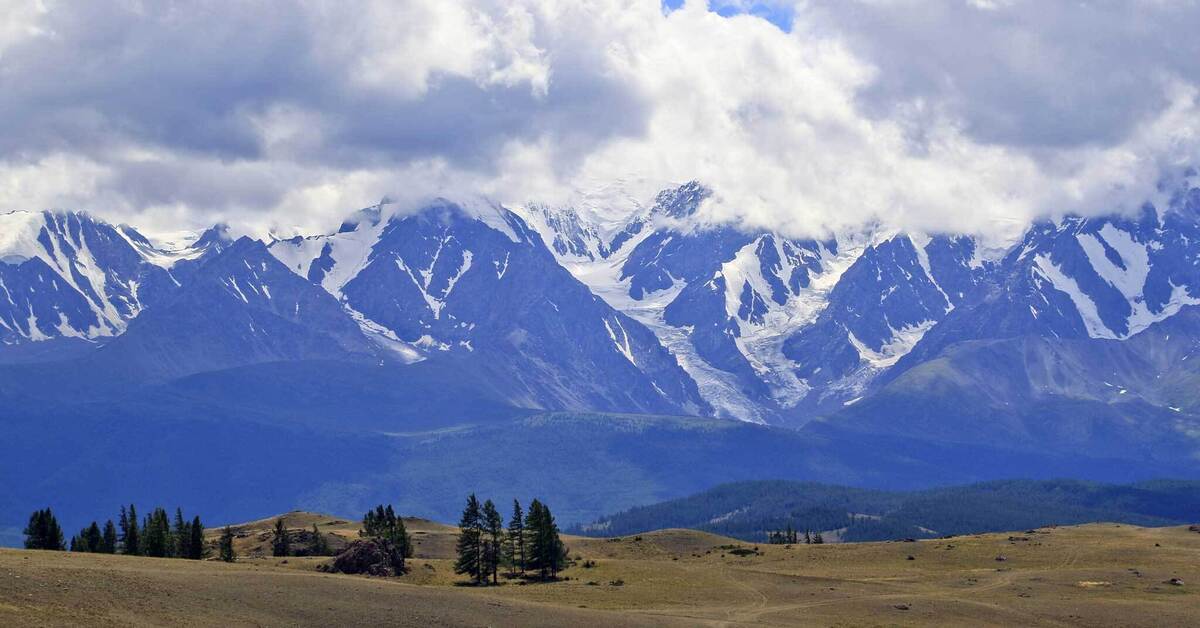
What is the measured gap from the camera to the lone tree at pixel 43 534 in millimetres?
188375

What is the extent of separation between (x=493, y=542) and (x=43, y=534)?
54.0 m

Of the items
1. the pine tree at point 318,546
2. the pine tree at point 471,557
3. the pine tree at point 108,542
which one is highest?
the pine tree at point 108,542

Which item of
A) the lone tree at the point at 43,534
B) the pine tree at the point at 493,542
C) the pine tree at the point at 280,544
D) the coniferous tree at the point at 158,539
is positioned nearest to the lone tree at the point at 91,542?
the lone tree at the point at 43,534

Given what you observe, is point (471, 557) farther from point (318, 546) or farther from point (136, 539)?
point (136, 539)

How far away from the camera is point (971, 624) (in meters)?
144

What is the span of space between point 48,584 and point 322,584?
80.8 ft

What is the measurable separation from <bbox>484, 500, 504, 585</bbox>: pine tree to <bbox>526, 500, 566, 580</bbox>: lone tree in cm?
331

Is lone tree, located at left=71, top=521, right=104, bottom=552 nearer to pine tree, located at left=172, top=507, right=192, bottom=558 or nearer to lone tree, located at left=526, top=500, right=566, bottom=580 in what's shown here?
pine tree, located at left=172, top=507, right=192, bottom=558

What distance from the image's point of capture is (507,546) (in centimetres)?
17475

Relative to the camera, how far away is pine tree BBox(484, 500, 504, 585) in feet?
541

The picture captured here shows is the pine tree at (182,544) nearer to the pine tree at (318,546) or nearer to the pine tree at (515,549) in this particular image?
the pine tree at (318,546)

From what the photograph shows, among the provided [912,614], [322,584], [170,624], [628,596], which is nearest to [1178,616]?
[912,614]

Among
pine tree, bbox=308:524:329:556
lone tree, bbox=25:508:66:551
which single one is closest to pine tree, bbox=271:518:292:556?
pine tree, bbox=308:524:329:556

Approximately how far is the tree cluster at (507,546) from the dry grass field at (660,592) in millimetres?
2559
